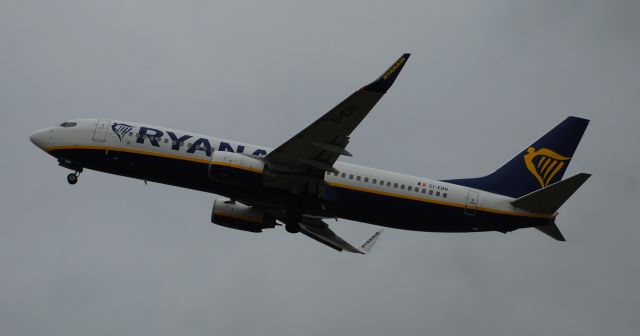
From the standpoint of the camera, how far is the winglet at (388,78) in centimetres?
4450

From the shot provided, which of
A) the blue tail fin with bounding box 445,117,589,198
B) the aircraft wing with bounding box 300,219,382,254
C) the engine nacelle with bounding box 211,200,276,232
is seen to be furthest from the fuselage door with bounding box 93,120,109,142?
the blue tail fin with bounding box 445,117,589,198

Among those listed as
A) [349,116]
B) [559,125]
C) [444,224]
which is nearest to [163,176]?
[349,116]

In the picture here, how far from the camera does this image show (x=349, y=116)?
157 feet

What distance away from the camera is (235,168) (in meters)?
51.9

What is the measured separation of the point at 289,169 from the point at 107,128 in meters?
10.8

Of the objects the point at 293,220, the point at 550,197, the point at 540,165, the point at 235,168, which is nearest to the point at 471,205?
the point at 550,197

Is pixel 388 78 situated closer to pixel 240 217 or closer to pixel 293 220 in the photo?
pixel 293 220

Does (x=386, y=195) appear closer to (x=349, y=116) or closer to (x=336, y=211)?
(x=336, y=211)

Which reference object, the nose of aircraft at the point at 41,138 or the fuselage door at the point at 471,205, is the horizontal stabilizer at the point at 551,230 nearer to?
the fuselage door at the point at 471,205

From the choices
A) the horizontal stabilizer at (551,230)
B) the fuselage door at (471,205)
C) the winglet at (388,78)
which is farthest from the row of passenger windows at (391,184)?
the winglet at (388,78)

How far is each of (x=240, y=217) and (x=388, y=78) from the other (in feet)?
56.0

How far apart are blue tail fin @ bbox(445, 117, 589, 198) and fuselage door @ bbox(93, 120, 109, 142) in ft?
64.1

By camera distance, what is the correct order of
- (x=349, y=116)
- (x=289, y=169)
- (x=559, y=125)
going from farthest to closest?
(x=559, y=125)
(x=289, y=169)
(x=349, y=116)

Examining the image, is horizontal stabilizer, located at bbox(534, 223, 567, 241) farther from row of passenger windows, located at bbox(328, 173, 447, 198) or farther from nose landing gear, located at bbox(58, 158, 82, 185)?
nose landing gear, located at bbox(58, 158, 82, 185)
